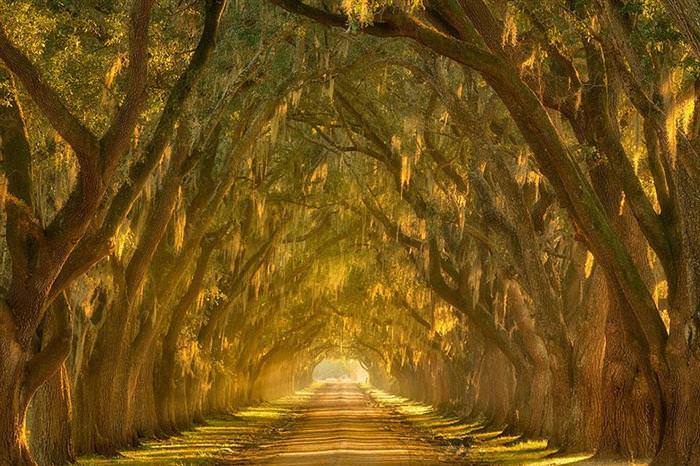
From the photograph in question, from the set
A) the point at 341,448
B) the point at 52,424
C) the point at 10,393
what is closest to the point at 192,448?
the point at 341,448

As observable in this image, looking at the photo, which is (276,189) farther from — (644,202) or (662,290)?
(644,202)

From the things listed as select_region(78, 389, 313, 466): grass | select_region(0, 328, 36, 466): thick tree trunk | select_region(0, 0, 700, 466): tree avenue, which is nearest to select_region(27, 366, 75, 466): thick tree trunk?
select_region(0, 0, 700, 466): tree avenue

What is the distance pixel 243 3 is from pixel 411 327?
32.4 metres

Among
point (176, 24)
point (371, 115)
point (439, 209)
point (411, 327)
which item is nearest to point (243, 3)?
point (176, 24)

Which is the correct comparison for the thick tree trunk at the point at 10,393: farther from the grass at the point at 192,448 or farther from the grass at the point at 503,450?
the grass at the point at 503,450

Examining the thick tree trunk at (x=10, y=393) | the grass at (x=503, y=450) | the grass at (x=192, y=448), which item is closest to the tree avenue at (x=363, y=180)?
the thick tree trunk at (x=10, y=393)

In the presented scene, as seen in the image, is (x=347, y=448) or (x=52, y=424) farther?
(x=347, y=448)

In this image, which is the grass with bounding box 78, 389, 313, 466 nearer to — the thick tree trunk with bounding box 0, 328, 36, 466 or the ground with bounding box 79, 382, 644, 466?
the ground with bounding box 79, 382, 644, 466

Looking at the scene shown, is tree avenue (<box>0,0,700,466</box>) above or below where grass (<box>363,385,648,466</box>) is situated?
above

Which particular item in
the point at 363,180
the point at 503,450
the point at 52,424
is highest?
the point at 363,180

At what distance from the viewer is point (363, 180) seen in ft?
87.7

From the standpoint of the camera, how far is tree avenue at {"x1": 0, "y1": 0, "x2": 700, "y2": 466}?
13.5 m

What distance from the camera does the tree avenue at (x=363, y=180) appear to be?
13.5 m

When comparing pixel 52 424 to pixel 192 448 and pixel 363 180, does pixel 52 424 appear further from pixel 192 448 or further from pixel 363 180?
pixel 363 180
